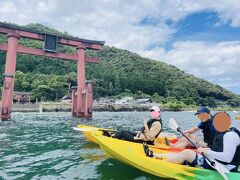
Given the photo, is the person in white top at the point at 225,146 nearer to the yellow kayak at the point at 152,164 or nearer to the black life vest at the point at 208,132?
the yellow kayak at the point at 152,164

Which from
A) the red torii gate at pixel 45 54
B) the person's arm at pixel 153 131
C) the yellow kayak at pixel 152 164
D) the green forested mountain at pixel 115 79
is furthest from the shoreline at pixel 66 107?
the yellow kayak at pixel 152 164

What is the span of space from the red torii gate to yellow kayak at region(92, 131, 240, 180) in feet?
53.8

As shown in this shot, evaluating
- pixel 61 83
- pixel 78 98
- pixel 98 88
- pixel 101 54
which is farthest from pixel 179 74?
pixel 78 98

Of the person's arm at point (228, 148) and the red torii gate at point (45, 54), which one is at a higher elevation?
the red torii gate at point (45, 54)

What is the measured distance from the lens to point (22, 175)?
6590 mm

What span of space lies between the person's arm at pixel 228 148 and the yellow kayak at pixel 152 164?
317mm

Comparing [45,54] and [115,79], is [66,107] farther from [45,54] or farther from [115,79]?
[115,79]

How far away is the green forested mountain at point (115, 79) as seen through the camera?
216ft

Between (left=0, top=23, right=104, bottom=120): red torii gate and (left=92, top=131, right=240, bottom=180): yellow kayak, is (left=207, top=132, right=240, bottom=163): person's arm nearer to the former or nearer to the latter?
(left=92, top=131, right=240, bottom=180): yellow kayak

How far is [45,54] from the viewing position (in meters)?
26.3

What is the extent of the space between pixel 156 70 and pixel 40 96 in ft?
182

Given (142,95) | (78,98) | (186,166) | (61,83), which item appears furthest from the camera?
(142,95)

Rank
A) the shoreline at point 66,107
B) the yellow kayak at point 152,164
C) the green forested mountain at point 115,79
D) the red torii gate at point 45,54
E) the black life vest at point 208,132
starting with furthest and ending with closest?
the green forested mountain at point 115,79, the shoreline at point 66,107, the red torii gate at point 45,54, the black life vest at point 208,132, the yellow kayak at point 152,164

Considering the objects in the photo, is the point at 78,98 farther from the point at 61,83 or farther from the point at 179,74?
the point at 179,74
